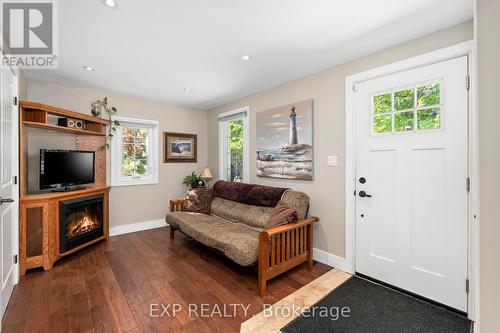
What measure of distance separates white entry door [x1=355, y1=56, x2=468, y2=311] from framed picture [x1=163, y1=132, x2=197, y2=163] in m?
3.28

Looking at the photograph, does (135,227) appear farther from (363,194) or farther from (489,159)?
(489,159)

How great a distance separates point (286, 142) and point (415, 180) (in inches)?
62.0

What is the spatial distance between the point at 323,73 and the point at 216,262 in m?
2.71

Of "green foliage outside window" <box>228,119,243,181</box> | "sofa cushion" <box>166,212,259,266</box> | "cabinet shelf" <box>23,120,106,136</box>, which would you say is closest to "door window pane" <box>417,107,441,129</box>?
"sofa cushion" <box>166,212,259,266</box>

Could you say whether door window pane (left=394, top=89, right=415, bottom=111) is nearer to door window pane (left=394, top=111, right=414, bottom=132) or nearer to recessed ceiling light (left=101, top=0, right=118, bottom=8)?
door window pane (left=394, top=111, right=414, bottom=132)

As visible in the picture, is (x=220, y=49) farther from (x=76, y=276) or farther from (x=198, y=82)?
(x=76, y=276)

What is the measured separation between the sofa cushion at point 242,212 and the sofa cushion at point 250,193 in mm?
63

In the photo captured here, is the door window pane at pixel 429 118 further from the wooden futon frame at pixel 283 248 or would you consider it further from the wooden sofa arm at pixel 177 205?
the wooden sofa arm at pixel 177 205

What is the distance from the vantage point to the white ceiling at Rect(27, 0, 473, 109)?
1.67 metres

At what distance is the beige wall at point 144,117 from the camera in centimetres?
331

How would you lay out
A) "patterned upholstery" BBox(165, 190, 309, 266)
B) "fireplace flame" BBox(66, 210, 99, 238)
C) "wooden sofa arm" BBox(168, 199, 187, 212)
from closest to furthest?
"patterned upholstery" BBox(165, 190, 309, 266)
"fireplace flame" BBox(66, 210, 99, 238)
"wooden sofa arm" BBox(168, 199, 187, 212)

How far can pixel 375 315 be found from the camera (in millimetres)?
1827

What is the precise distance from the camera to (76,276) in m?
2.44

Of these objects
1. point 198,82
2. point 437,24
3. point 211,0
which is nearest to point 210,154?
point 198,82
